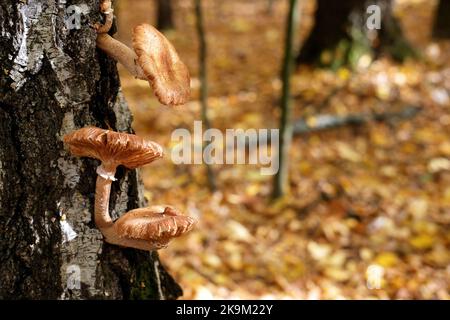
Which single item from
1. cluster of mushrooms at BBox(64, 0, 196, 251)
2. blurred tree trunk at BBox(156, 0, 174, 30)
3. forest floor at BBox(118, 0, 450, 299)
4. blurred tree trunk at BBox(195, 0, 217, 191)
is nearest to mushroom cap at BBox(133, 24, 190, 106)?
cluster of mushrooms at BBox(64, 0, 196, 251)

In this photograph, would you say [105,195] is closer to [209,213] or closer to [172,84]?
[172,84]

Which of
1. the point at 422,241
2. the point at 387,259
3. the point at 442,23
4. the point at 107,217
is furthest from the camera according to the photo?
the point at 442,23

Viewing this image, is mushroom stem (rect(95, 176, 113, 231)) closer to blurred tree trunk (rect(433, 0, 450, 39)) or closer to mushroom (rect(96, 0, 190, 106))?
mushroom (rect(96, 0, 190, 106))

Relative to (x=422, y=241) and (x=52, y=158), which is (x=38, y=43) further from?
(x=422, y=241)

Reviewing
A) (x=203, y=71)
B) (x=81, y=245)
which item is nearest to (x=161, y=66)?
(x=81, y=245)

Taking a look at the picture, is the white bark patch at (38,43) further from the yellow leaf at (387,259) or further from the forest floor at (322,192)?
the yellow leaf at (387,259)

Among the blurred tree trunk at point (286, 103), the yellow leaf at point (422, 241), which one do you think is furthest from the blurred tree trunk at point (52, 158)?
the yellow leaf at point (422, 241)
